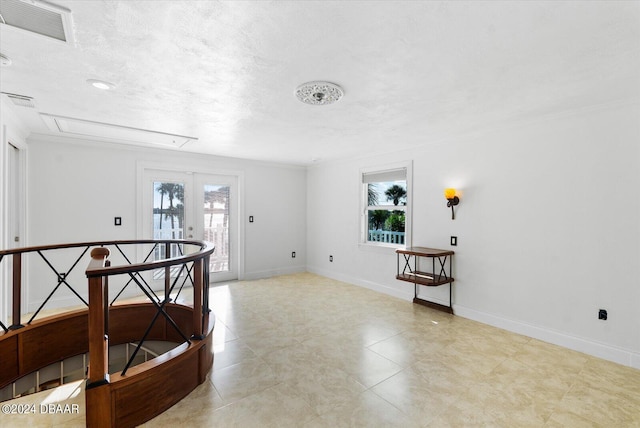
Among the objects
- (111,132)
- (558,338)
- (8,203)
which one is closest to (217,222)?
(111,132)

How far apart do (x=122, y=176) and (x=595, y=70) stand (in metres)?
5.46

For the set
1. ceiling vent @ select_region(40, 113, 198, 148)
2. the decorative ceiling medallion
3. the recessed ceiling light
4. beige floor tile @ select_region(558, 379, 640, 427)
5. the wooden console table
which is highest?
ceiling vent @ select_region(40, 113, 198, 148)

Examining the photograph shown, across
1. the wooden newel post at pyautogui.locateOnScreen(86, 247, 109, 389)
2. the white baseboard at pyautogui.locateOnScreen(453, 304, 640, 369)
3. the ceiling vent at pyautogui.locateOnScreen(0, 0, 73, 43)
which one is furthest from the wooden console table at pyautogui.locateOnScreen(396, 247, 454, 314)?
the ceiling vent at pyautogui.locateOnScreen(0, 0, 73, 43)

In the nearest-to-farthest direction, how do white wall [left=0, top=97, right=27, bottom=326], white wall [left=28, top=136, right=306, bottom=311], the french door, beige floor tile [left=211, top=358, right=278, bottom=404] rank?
beige floor tile [left=211, top=358, right=278, bottom=404], white wall [left=0, top=97, right=27, bottom=326], white wall [left=28, top=136, right=306, bottom=311], the french door

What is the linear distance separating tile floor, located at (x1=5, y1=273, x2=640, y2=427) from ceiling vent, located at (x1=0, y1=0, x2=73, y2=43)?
233 centimetres

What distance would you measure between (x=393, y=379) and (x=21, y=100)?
4107 mm

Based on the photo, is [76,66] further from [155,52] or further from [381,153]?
[381,153]

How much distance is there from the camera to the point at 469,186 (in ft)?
12.2

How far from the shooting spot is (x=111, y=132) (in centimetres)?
373

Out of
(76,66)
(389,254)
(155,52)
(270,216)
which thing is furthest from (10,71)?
(389,254)

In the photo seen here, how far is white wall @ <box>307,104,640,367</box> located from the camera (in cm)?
264

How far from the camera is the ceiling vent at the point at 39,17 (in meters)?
1.42

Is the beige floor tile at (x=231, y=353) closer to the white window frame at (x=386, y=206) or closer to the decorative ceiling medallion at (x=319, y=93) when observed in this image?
the decorative ceiling medallion at (x=319, y=93)

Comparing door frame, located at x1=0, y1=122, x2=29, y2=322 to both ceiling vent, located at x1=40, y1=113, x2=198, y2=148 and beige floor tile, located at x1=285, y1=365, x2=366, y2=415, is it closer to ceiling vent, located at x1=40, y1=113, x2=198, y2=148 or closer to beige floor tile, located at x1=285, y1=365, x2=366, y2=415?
ceiling vent, located at x1=40, y1=113, x2=198, y2=148
